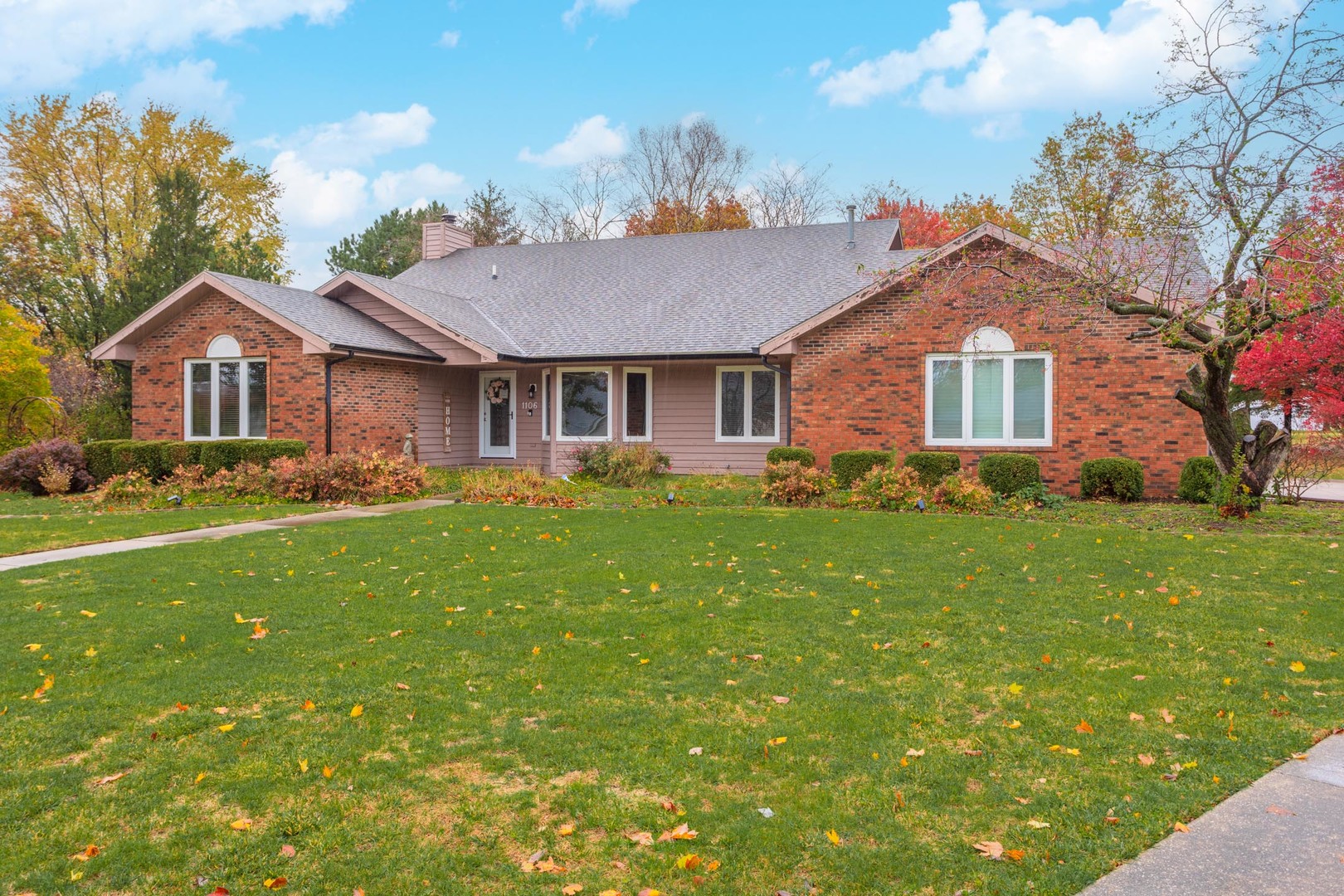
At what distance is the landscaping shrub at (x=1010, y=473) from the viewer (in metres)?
15.0

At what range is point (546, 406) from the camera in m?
21.0

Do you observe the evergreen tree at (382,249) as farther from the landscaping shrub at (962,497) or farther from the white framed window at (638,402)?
the landscaping shrub at (962,497)

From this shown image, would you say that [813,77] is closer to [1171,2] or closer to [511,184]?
[511,184]

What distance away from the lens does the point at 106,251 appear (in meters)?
38.0

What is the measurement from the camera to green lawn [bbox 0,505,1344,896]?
3.45 metres

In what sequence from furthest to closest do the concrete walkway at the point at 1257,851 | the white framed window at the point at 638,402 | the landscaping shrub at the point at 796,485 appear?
the white framed window at the point at 638,402 < the landscaping shrub at the point at 796,485 < the concrete walkway at the point at 1257,851

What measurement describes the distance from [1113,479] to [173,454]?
17.0 metres

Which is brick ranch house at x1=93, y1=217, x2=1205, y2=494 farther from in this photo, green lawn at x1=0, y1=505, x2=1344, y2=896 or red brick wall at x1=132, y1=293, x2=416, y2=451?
green lawn at x1=0, y1=505, x2=1344, y2=896

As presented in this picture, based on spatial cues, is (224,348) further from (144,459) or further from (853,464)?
(853,464)

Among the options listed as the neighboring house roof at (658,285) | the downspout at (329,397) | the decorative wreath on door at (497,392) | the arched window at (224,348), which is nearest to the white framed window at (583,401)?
the neighboring house roof at (658,285)

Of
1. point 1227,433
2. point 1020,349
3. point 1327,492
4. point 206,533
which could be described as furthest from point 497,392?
point 1327,492

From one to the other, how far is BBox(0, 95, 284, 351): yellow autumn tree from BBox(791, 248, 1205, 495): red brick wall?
25923mm

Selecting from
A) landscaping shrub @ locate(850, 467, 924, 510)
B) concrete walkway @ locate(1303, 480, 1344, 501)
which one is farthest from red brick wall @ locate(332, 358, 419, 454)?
concrete walkway @ locate(1303, 480, 1344, 501)

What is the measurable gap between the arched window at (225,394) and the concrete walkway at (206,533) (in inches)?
219
